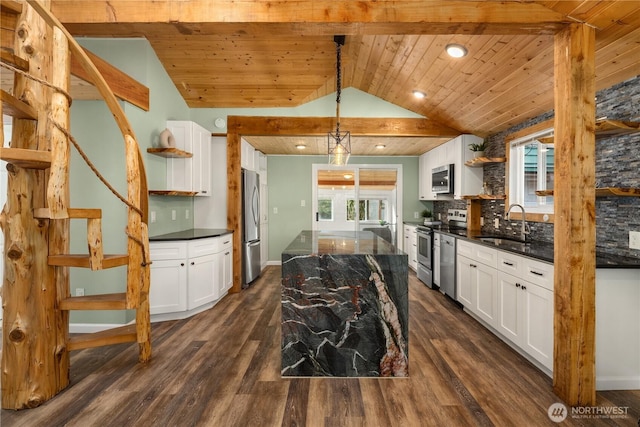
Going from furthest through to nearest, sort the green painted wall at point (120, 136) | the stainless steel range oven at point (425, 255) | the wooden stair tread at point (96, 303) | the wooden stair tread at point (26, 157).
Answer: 1. the stainless steel range oven at point (425, 255)
2. the green painted wall at point (120, 136)
3. the wooden stair tread at point (96, 303)
4. the wooden stair tread at point (26, 157)

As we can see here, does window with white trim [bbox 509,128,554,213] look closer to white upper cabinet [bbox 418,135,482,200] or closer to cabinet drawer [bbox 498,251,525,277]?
white upper cabinet [bbox 418,135,482,200]

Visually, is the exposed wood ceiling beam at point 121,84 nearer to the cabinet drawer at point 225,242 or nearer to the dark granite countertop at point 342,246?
the cabinet drawer at point 225,242

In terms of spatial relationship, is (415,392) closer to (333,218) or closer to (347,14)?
(347,14)

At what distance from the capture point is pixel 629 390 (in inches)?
80.0

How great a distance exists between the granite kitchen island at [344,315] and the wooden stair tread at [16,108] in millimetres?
1832

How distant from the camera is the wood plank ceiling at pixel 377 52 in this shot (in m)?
1.95

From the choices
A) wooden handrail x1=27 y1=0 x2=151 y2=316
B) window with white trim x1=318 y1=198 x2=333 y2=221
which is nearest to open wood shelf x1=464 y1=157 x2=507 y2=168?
A: window with white trim x1=318 y1=198 x2=333 y2=221

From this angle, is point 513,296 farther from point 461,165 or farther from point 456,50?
point 461,165

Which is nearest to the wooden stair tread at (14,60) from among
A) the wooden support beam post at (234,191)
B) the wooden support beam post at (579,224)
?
the wooden support beam post at (234,191)

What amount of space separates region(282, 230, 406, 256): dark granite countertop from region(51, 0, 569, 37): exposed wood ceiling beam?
4.96 ft

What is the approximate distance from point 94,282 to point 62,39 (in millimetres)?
2112

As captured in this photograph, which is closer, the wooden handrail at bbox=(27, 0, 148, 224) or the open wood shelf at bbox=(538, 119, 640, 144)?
the wooden handrail at bbox=(27, 0, 148, 224)

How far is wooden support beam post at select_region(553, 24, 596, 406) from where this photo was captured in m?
1.90

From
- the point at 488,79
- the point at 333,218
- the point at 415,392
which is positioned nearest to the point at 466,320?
the point at 415,392
